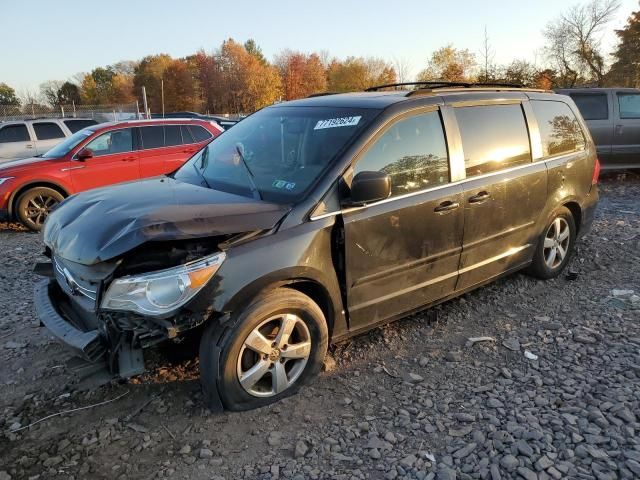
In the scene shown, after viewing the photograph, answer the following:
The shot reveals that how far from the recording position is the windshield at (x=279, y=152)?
321cm

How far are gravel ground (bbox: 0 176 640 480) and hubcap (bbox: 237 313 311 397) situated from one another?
16 cm

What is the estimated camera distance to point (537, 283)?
16.0 ft

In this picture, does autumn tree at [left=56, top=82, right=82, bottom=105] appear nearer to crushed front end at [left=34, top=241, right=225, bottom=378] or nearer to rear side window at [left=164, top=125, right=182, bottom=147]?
rear side window at [left=164, top=125, right=182, bottom=147]

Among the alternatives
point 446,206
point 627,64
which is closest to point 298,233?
point 446,206

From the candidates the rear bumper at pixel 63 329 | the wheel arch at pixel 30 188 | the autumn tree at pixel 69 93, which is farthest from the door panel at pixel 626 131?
the autumn tree at pixel 69 93

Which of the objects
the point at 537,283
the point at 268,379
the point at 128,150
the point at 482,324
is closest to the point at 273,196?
the point at 268,379

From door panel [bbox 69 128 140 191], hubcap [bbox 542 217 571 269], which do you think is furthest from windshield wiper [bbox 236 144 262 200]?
door panel [bbox 69 128 140 191]

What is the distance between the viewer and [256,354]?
292 centimetres

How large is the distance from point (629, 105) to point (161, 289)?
11016 mm

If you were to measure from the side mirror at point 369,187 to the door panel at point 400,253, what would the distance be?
0.16 m

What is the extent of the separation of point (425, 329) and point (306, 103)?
2058 mm

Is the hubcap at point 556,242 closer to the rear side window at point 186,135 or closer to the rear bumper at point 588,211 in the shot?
the rear bumper at point 588,211

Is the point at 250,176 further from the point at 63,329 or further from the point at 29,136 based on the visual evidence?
the point at 29,136

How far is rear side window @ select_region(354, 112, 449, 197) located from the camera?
330cm
